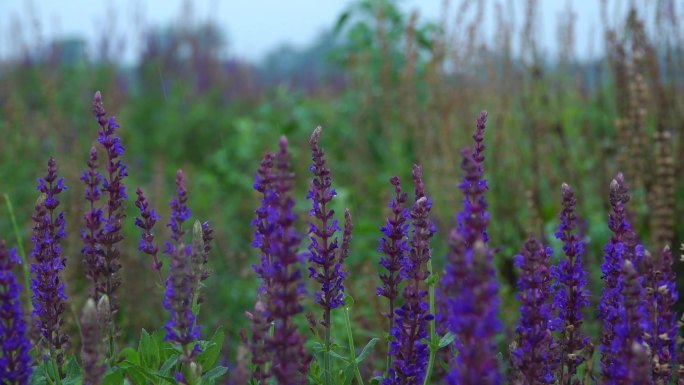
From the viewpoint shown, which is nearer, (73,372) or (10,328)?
(10,328)

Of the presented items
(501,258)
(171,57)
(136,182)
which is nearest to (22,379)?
(501,258)

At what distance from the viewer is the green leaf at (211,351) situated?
2057 millimetres

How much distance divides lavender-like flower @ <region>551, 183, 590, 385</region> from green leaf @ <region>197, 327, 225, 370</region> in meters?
0.86

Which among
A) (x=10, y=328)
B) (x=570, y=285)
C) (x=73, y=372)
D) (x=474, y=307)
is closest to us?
(x=474, y=307)

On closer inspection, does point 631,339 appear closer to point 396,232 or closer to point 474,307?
point 474,307

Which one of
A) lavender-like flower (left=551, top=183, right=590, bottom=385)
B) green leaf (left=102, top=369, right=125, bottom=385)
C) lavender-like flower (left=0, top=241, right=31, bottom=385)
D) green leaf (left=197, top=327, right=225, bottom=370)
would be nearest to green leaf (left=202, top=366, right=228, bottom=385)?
green leaf (left=197, top=327, right=225, bottom=370)

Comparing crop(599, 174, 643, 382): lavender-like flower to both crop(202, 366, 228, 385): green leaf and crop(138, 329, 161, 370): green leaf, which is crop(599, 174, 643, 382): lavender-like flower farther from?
crop(138, 329, 161, 370): green leaf

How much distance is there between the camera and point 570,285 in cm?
200

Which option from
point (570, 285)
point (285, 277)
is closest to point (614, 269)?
point (570, 285)

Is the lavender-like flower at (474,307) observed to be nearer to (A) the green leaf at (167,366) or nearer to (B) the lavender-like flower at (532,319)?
(B) the lavender-like flower at (532,319)

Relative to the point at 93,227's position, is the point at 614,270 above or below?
below

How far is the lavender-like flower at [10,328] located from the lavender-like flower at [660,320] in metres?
1.38

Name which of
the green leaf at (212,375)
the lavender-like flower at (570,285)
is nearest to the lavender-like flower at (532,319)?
the lavender-like flower at (570,285)

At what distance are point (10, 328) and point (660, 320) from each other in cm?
147
